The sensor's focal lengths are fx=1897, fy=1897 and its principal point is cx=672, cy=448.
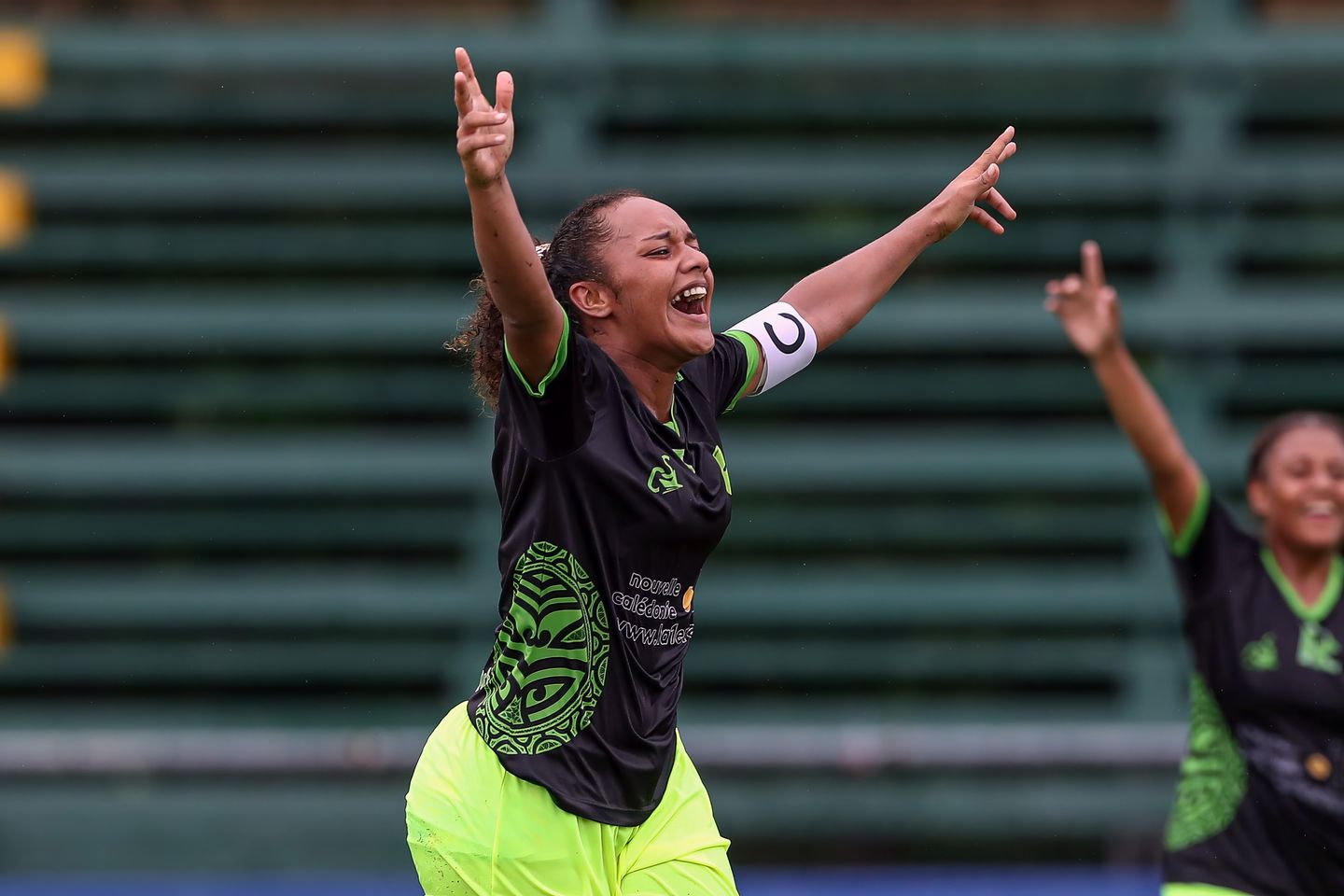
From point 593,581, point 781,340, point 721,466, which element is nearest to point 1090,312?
point 781,340

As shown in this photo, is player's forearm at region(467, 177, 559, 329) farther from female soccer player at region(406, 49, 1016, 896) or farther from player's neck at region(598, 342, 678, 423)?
player's neck at region(598, 342, 678, 423)

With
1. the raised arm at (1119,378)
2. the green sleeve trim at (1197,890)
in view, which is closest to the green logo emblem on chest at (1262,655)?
the raised arm at (1119,378)

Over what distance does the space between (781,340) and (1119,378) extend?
0.93m

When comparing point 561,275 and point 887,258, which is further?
point 887,258

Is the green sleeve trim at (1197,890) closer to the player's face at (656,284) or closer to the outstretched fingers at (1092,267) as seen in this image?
the outstretched fingers at (1092,267)

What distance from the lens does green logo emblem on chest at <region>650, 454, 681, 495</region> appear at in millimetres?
3639

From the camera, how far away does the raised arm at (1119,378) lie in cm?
482

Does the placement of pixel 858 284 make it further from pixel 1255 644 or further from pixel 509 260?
pixel 509 260

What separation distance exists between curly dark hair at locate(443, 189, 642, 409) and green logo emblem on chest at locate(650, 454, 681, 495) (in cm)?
37

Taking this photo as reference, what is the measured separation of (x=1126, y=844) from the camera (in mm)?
8688

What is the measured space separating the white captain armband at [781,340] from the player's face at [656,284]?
681 mm

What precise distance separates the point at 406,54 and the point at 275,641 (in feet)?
9.38

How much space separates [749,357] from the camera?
174 inches

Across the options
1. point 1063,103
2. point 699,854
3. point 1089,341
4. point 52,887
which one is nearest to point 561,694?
point 699,854
